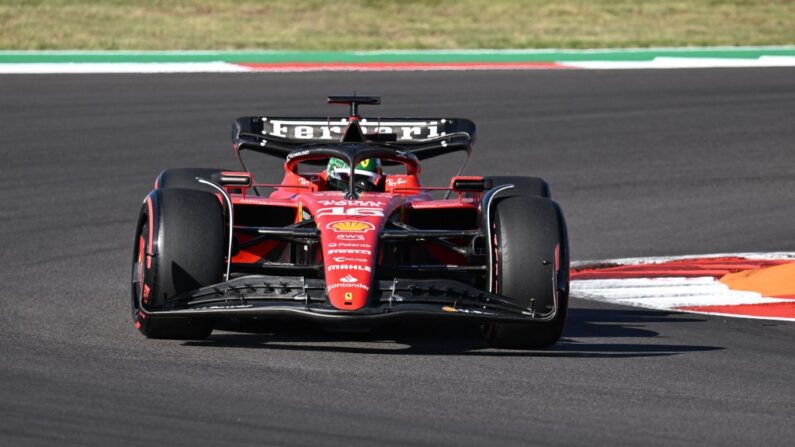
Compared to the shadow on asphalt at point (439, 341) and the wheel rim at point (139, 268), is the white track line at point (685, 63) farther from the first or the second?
the wheel rim at point (139, 268)

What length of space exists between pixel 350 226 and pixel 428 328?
111 centimetres

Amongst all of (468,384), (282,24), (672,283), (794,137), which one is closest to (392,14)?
(282,24)

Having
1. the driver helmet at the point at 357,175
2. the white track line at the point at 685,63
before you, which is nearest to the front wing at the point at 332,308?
the driver helmet at the point at 357,175

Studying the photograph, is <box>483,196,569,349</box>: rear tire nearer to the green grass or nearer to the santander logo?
→ the santander logo

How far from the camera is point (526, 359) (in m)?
8.88

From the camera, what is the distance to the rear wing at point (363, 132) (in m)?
11.4

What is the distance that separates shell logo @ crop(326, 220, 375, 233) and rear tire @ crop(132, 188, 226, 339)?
2.08 feet

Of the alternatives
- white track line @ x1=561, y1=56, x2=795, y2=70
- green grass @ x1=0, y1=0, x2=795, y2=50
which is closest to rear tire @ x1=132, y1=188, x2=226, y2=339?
white track line @ x1=561, y1=56, x2=795, y2=70

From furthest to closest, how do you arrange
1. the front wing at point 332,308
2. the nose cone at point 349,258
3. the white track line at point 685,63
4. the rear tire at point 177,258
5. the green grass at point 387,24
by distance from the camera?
the green grass at point 387,24
the white track line at point 685,63
the rear tire at point 177,258
the nose cone at point 349,258
the front wing at point 332,308

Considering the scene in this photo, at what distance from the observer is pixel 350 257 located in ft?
29.2

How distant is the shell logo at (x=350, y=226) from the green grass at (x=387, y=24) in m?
17.2

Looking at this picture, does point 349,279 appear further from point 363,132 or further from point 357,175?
point 363,132

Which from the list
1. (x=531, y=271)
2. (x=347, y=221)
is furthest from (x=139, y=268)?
(x=531, y=271)

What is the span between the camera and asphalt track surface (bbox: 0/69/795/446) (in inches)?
280
